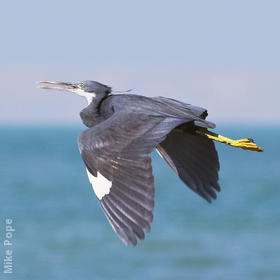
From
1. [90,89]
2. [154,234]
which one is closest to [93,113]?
[90,89]

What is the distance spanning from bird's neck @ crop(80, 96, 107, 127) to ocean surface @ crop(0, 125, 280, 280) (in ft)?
49.4

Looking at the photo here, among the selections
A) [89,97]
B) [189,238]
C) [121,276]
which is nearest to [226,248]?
[189,238]

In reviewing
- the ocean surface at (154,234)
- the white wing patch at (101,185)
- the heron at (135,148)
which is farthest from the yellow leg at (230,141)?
the ocean surface at (154,234)

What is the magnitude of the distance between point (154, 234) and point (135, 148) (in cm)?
2113

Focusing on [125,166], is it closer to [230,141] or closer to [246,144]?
[230,141]

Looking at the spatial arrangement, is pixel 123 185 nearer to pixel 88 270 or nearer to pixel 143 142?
pixel 143 142

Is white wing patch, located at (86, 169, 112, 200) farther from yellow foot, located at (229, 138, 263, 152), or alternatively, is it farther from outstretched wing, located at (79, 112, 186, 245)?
yellow foot, located at (229, 138, 263, 152)

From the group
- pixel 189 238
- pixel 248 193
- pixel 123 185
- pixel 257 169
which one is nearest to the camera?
pixel 123 185

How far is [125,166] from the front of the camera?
235 inches

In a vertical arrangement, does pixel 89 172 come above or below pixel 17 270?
above

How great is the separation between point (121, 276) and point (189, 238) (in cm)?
545

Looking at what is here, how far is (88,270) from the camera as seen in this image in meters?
23.8

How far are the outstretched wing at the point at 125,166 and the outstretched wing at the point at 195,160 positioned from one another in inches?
29.5

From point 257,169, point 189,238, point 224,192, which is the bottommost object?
point 257,169
